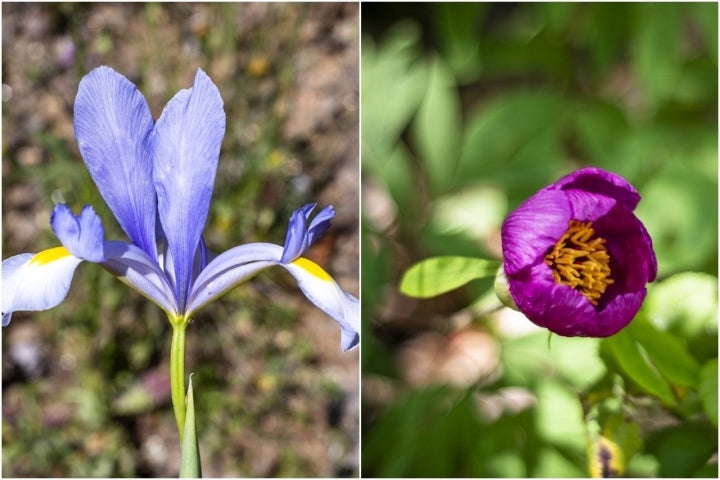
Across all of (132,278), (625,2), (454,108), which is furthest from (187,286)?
(625,2)

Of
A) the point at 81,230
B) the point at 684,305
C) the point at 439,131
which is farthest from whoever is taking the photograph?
the point at 439,131

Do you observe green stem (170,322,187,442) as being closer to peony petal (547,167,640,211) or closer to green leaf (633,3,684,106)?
peony petal (547,167,640,211)

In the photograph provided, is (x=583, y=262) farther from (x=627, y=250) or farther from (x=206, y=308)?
(x=206, y=308)

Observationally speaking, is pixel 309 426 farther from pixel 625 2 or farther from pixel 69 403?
pixel 625 2

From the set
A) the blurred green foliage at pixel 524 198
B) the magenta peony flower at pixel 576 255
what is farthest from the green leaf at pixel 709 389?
the magenta peony flower at pixel 576 255

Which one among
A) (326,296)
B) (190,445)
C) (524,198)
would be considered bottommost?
(190,445)

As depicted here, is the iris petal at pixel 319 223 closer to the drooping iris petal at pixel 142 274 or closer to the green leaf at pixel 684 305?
the drooping iris petal at pixel 142 274

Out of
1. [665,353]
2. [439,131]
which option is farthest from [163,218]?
[439,131]
